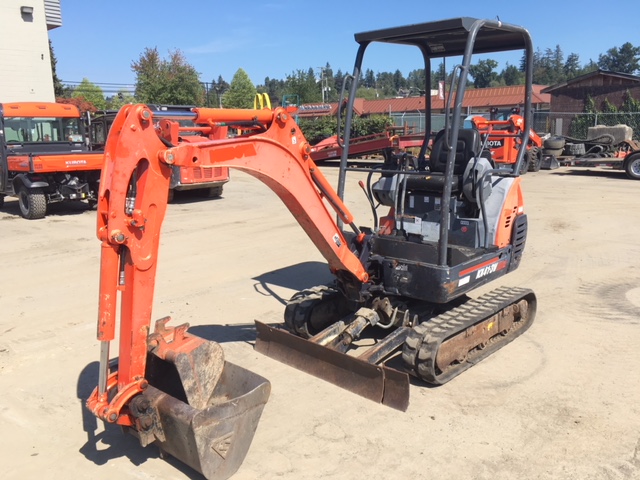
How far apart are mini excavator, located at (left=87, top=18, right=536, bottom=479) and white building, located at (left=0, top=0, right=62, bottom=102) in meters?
22.4

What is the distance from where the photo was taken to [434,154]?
5777 mm

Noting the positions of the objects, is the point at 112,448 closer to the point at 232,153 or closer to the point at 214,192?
the point at 232,153

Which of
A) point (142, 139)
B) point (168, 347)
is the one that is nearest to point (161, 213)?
point (142, 139)

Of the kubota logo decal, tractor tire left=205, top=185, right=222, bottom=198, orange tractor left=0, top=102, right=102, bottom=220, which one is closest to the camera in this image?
the kubota logo decal

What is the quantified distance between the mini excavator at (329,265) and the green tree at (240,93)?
45.7 metres

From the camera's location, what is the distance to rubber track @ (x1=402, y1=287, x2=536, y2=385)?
4.64m

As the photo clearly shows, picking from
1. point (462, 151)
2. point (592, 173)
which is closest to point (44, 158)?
point (462, 151)

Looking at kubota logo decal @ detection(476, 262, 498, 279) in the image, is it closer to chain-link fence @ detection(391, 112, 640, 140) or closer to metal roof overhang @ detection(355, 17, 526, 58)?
metal roof overhang @ detection(355, 17, 526, 58)

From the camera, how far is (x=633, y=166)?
18500 millimetres

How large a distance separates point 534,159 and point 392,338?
17919 mm

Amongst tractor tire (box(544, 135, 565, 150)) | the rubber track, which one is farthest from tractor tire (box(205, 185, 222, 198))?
tractor tire (box(544, 135, 565, 150))

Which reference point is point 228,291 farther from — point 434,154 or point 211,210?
point 211,210

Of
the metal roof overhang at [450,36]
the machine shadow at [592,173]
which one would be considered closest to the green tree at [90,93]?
the machine shadow at [592,173]

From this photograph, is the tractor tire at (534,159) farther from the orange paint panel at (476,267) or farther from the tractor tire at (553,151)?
the orange paint panel at (476,267)
